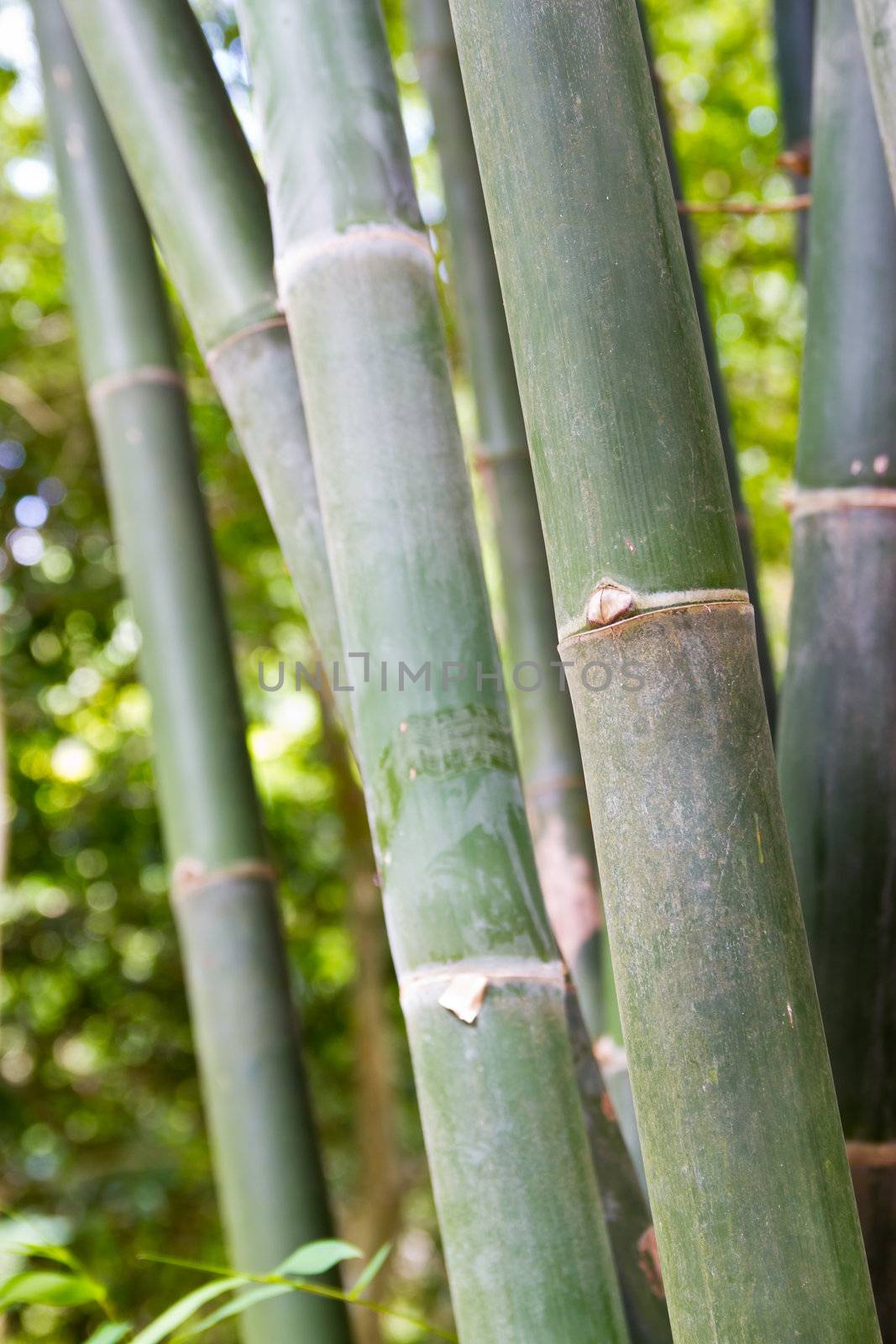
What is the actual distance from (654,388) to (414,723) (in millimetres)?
256

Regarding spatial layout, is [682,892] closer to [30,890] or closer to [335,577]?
[335,577]

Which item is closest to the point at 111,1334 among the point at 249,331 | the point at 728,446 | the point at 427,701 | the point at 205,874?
the point at 427,701

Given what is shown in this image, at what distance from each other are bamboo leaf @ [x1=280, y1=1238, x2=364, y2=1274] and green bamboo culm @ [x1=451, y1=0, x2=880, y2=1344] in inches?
8.2

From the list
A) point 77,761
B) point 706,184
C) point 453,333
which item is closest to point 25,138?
point 453,333

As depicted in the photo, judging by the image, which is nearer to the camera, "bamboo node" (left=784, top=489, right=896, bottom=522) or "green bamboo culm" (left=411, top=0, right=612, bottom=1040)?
"bamboo node" (left=784, top=489, right=896, bottom=522)

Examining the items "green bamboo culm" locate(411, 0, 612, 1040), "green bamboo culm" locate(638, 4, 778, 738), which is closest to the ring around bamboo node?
"green bamboo culm" locate(638, 4, 778, 738)

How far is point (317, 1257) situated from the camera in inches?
28.2

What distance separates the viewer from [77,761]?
340 centimetres

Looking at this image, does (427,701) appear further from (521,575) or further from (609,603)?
(521,575)

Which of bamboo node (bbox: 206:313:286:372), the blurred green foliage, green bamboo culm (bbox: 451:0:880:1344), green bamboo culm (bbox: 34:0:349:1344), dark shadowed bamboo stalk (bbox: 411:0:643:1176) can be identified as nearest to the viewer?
green bamboo culm (bbox: 451:0:880:1344)

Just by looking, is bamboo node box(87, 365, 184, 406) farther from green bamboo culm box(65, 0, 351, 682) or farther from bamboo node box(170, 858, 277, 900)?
bamboo node box(170, 858, 277, 900)

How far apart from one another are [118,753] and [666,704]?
2.95 metres

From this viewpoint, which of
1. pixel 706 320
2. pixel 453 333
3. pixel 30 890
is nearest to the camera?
pixel 706 320

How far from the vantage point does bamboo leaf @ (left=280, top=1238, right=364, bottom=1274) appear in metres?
0.70
